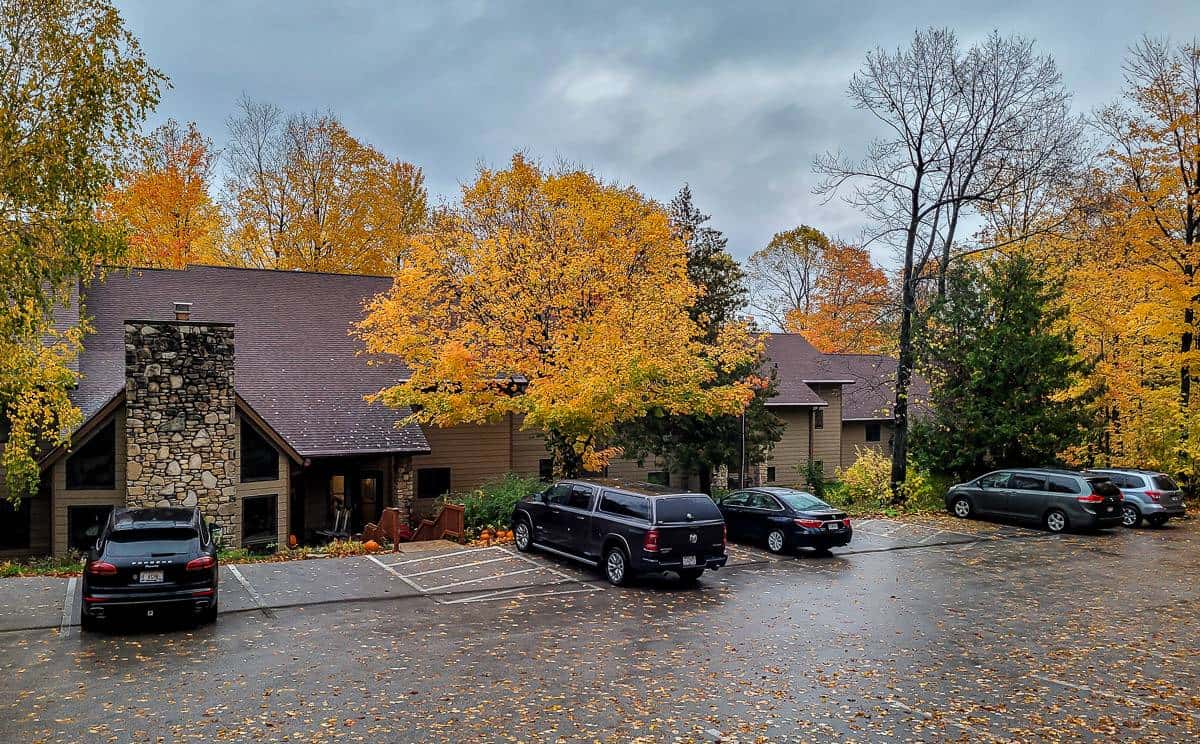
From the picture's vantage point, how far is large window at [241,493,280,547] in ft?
67.2

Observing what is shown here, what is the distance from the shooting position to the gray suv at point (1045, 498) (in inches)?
854

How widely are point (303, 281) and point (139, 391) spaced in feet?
37.2

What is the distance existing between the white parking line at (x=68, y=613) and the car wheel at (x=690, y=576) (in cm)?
946

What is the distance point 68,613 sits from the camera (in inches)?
483

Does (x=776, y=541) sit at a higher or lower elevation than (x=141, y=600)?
lower

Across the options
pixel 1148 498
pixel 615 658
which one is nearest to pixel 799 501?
pixel 615 658

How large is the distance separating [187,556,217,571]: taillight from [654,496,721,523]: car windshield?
713 centimetres

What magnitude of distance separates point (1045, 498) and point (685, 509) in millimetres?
12884

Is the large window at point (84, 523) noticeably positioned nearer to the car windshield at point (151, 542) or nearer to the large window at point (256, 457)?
the large window at point (256, 457)

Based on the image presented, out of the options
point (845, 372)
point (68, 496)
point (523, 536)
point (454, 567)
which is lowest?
point (454, 567)

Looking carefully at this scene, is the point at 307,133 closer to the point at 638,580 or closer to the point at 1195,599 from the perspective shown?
the point at 638,580

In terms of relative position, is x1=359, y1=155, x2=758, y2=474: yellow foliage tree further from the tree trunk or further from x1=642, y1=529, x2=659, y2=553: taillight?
the tree trunk

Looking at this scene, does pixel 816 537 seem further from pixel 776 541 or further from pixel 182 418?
pixel 182 418

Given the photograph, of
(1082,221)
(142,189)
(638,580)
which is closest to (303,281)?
(142,189)
